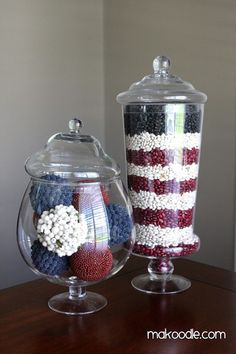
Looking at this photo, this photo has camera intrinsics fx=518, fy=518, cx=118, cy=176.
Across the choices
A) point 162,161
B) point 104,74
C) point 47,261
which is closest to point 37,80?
point 104,74

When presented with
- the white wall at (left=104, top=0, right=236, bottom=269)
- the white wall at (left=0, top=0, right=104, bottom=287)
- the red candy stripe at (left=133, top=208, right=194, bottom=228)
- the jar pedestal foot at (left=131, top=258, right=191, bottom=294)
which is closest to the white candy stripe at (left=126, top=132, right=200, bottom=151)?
the red candy stripe at (left=133, top=208, right=194, bottom=228)

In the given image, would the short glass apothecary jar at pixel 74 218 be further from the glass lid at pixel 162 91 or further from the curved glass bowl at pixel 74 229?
the glass lid at pixel 162 91

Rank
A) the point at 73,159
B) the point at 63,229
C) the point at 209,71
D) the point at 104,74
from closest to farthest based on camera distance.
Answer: the point at 63,229 → the point at 73,159 → the point at 209,71 → the point at 104,74

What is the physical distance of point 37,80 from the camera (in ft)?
5.62

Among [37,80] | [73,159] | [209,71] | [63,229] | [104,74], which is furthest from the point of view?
[104,74]

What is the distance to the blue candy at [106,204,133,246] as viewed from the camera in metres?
0.80

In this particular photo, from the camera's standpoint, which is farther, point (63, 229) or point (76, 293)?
point (76, 293)

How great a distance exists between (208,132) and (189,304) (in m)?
0.73

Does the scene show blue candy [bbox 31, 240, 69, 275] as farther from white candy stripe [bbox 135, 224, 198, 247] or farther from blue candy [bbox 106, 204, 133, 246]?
white candy stripe [bbox 135, 224, 198, 247]

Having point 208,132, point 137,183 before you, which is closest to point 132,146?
point 137,183

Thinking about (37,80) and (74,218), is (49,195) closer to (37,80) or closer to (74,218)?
(74,218)

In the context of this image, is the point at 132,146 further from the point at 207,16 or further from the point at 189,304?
the point at 207,16

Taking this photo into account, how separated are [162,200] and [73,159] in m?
0.17

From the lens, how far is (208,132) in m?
1.51
